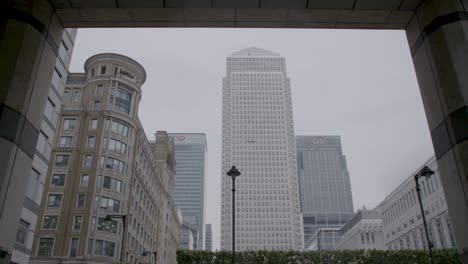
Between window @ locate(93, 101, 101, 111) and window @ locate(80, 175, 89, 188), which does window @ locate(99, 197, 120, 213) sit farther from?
window @ locate(93, 101, 101, 111)

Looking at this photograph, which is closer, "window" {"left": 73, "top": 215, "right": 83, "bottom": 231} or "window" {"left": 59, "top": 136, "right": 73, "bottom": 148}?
"window" {"left": 73, "top": 215, "right": 83, "bottom": 231}

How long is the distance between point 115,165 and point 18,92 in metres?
64.8

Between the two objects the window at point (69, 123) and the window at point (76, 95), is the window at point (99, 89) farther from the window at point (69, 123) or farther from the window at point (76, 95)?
the window at point (69, 123)

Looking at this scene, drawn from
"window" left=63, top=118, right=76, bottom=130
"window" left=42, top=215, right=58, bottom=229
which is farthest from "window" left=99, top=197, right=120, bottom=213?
"window" left=63, top=118, right=76, bottom=130

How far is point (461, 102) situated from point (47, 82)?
28.7 feet

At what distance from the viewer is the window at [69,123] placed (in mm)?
71625

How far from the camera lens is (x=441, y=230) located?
8019cm

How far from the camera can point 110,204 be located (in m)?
66.8

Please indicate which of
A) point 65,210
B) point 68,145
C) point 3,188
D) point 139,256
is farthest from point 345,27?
point 139,256

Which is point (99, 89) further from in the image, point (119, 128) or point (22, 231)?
point (22, 231)

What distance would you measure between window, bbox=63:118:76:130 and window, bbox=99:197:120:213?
15.2 m

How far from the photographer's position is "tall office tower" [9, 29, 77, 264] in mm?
30297

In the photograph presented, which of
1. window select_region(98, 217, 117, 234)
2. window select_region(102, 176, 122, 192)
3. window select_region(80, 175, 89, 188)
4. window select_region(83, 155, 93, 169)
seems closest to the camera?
window select_region(98, 217, 117, 234)

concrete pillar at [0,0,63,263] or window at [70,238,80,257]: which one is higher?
window at [70,238,80,257]
